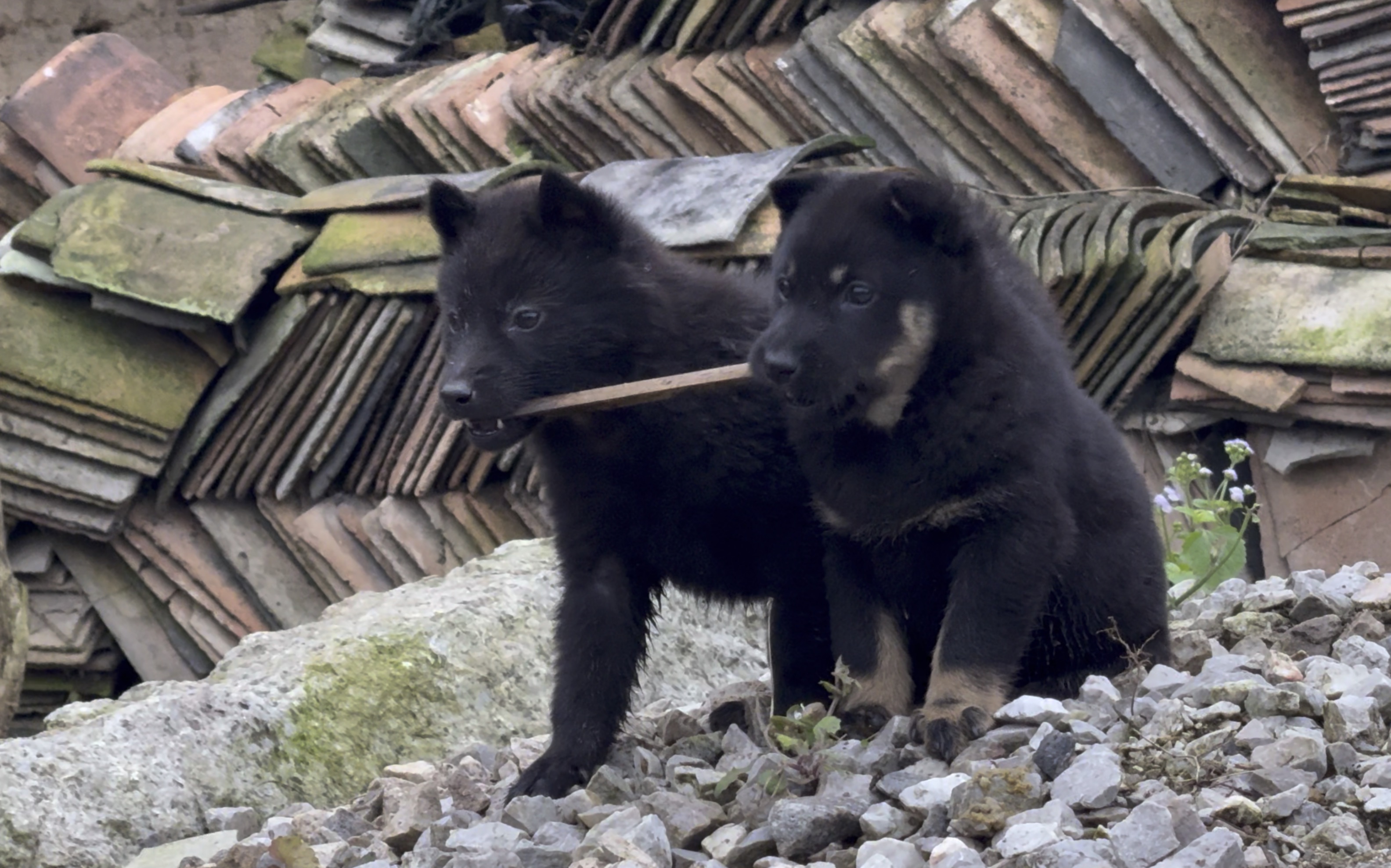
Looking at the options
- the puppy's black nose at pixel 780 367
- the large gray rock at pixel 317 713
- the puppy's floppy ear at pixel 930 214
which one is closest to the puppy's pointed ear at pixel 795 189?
the puppy's floppy ear at pixel 930 214

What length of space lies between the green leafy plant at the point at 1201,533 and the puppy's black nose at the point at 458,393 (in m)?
2.35

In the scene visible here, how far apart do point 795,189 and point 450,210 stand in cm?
94

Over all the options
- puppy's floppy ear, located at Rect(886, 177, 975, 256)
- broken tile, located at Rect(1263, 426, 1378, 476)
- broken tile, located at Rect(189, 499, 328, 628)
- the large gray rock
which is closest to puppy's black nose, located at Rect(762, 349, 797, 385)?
puppy's floppy ear, located at Rect(886, 177, 975, 256)

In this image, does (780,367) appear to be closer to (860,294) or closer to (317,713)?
(860,294)

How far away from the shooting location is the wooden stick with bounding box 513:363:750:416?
4.16m

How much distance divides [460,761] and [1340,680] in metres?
2.37

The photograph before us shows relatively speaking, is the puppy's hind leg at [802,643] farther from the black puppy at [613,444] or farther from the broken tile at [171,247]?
the broken tile at [171,247]

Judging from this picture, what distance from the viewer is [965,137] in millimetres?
8164

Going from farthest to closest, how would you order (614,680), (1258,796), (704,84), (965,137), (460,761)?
(704,84) → (965,137) → (460,761) → (614,680) → (1258,796)

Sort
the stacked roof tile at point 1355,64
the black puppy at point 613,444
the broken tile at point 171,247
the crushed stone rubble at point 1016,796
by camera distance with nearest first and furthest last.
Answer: the crushed stone rubble at point 1016,796 → the black puppy at point 613,444 → the stacked roof tile at point 1355,64 → the broken tile at point 171,247

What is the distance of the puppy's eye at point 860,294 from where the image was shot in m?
3.91

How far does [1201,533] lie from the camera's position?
229 inches

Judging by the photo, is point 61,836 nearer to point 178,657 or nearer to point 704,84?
point 178,657

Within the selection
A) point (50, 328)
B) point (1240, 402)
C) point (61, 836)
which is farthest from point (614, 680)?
point (50, 328)
